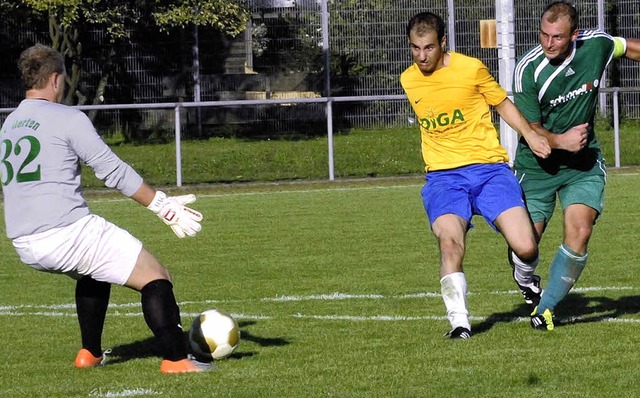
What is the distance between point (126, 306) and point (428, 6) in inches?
670

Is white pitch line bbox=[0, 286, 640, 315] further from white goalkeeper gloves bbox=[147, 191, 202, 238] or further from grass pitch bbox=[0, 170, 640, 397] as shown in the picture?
white goalkeeper gloves bbox=[147, 191, 202, 238]

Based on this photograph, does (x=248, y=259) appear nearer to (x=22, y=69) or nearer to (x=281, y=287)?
(x=281, y=287)

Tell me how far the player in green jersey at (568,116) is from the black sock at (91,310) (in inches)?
105

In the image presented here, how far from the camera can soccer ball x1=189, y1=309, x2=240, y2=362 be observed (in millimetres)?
7234

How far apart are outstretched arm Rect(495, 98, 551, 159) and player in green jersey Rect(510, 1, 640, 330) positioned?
135 millimetres

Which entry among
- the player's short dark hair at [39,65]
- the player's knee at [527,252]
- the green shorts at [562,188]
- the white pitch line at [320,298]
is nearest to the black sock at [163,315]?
the player's short dark hair at [39,65]

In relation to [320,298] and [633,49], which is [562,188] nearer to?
[633,49]

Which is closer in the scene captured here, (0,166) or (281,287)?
(0,166)

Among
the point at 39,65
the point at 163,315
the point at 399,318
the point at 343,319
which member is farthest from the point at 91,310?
the point at 399,318

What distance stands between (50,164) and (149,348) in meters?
1.72

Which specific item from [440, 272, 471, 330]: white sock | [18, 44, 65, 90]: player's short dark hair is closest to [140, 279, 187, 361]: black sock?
[18, 44, 65, 90]: player's short dark hair

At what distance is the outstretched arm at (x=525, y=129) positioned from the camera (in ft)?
25.7

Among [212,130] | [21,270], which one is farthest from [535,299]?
[212,130]

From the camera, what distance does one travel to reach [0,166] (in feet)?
22.2
